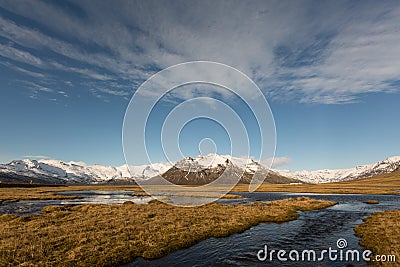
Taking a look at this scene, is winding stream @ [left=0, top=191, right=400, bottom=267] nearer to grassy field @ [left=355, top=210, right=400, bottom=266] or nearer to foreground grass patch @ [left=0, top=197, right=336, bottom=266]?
grassy field @ [left=355, top=210, right=400, bottom=266]

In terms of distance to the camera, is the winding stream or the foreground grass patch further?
the winding stream

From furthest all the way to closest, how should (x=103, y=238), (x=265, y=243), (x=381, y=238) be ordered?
(x=265, y=243)
(x=381, y=238)
(x=103, y=238)

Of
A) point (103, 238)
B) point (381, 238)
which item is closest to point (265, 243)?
point (381, 238)

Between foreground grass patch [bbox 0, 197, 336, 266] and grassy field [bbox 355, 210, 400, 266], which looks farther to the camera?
grassy field [bbox 355, 210, 400, 266]

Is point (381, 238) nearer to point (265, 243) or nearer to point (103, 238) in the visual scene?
point (265, 243)

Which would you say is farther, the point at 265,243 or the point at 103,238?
the point at 265,243

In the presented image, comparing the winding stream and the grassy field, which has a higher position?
the grassy field

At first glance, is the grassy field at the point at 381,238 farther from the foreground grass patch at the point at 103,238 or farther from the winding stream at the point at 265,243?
the foreground grass patch at the point at 103,238

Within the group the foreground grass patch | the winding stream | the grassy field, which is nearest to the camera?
the foreground grass patch

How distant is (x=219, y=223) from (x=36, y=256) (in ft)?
72.1

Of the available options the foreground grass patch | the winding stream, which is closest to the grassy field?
the winding stream

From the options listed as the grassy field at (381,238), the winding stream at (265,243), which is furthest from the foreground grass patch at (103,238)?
the grassy field at (381,238)

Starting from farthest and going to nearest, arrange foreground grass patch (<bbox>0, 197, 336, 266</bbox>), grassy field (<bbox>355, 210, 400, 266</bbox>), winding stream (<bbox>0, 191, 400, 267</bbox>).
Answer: grassy field (<bbox>355, 210, 400, 266</bbox>) → winding stream (<bbox>0, 191, 400, 267</bbox>) → foreground grass patch (<bbox>0, 197, 336, 266</bbox>)

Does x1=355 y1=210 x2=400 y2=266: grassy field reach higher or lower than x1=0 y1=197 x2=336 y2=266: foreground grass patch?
higher
